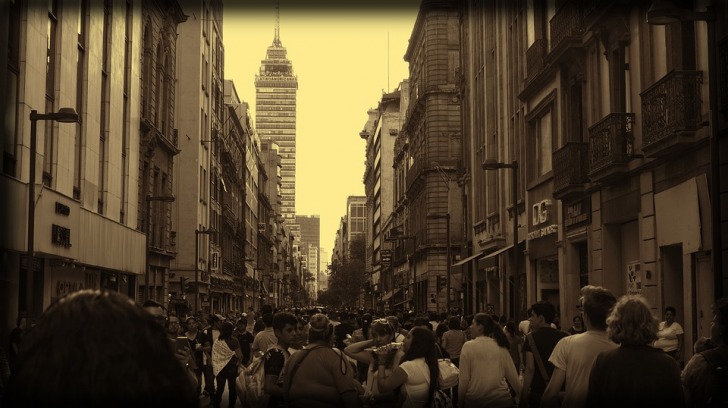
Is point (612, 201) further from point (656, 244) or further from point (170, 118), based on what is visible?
point (170, 118)

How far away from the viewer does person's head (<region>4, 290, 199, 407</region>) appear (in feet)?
8.06

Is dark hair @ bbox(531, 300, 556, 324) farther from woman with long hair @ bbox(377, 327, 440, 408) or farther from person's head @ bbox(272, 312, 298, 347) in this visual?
person's head @ bbox(272, 312, 298, 347)

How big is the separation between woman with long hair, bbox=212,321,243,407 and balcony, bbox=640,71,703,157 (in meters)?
8.66

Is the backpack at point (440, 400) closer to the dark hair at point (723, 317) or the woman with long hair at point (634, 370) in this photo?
the dark hair at point (723, 317)

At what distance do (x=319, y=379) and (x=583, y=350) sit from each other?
219 centimetres

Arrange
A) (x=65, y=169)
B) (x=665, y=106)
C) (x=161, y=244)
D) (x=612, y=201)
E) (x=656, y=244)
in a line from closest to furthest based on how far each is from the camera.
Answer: (x=665, y=106), (x=656, y=244), (x=612, y=201), (x=65, y=169), (x=161, y=244)

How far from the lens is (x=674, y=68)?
62.3 ft

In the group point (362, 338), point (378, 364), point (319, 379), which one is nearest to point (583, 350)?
point (319, 379)

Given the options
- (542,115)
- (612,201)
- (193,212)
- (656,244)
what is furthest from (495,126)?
(193,212)

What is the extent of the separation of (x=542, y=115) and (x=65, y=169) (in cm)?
1526

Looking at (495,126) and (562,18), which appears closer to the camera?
(562,18)

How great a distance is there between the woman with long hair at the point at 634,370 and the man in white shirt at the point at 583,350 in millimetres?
1023

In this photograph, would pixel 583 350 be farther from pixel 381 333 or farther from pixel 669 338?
pixel 669 338

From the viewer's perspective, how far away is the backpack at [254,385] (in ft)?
31.4
